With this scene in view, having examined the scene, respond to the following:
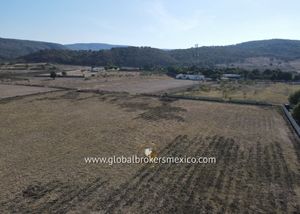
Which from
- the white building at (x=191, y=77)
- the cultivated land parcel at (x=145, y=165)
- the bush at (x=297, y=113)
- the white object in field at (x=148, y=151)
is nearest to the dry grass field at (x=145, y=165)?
the cultivated land parcel at (x=145, y=165)

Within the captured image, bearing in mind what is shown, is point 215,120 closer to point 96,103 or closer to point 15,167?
point 96,103

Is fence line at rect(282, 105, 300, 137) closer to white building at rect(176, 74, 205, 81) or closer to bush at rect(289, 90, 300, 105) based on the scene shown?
bush at rect(289, 90, 300, 105)

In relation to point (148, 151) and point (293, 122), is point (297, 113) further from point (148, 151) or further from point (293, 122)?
point (148, 151)

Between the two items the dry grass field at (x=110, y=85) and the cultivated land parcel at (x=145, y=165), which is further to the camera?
the dry grass field at (x=110, y=85)

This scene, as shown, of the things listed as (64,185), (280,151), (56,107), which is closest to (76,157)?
(64,185)

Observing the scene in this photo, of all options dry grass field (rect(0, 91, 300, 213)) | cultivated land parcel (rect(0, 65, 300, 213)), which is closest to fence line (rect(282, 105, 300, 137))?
cultivated land parcel (rect(0, 65, 300, 213))

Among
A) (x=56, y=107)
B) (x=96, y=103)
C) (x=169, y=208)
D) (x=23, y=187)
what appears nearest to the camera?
(x=169, y=208)

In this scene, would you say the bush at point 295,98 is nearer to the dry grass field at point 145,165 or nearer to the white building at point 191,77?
the dry grass field at point 145,165

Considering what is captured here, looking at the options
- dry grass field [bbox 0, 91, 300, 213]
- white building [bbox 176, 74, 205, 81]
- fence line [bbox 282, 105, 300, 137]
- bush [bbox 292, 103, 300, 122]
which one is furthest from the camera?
white building [bbox 176, 74, 205, 81]
